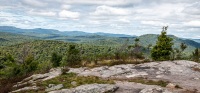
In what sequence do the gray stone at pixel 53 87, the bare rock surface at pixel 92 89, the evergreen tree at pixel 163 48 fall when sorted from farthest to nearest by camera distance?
the evergreen tree at pixel 163 48 → the gray stone at pixel 53 87 → the bare rock surface at pixel 92 89

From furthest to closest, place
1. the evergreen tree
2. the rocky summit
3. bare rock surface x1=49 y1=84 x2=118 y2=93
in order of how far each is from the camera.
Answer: the evergreen tree → the rocky summit → bare rock surface x1=49 y1=84 x2=118 y2=93

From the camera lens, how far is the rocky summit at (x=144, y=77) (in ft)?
82.2

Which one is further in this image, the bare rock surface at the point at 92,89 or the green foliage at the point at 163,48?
the green foliage at the point at 163,48

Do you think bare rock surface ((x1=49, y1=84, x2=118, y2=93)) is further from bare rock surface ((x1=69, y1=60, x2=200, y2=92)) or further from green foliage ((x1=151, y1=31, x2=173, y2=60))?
green foliage ((x1=151, y1=31, x2=173, y2=60))

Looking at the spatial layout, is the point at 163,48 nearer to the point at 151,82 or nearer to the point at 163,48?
the point at 163,48

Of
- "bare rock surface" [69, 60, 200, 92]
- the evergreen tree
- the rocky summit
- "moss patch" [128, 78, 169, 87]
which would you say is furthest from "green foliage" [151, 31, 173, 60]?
"moss patch" [128, 78, 169, 87]

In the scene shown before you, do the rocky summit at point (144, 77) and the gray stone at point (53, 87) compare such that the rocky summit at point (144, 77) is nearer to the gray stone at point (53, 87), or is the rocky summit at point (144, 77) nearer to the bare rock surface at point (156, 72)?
the bare rock surface at point (156, 72)

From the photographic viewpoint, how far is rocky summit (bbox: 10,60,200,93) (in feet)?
82.2

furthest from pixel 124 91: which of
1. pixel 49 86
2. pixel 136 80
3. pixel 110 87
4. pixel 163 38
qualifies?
pixel 163 38

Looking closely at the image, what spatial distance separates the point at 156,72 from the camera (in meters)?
35.9

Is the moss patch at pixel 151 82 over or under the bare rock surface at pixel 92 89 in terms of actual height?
under

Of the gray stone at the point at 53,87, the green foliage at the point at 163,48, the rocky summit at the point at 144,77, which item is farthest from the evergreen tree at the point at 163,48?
the gray stone at the point at 53,87

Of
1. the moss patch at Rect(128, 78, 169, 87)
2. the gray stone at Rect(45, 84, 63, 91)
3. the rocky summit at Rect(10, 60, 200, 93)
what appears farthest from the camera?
the moss patch at Rect(128, 78, 169, 87)

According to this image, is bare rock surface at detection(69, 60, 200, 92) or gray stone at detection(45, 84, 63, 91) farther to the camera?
bare rock surface at detection(69, 60, 200, 92)
